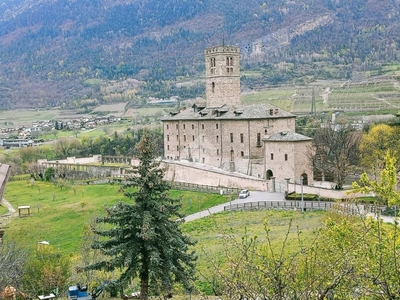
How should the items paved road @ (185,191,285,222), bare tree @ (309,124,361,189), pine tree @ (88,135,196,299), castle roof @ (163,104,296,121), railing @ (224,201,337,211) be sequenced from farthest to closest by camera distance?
1. castle roof @ (163,104,296,121)
2. bare tree @ (309,124,361,189)
3. paved road @ (185,191,285,222)
4. railing @ (224,201,337,211)
5. pine tree @ (88,135,196,299)

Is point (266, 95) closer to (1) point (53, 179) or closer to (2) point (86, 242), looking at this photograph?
(1) point (53, 179)

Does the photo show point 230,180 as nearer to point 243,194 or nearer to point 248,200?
point 243,194

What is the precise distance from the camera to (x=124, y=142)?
107m

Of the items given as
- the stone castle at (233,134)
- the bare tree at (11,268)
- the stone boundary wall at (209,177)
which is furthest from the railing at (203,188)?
the bare tree at (11,268)

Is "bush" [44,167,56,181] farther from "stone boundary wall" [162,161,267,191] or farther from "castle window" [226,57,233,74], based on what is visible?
"castle window" [226,57,233,74]

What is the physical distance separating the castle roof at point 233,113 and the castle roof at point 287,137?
15.3 feet

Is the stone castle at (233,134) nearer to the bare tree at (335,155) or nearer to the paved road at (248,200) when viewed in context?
the bare tree at (335,155)

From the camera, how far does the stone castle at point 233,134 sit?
2068 inches

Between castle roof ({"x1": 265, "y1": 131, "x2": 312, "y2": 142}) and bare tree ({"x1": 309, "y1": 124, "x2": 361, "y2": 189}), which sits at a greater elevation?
castle roof ({"x1": 265, "y1": 131, "x2": 312, "y2": 142})

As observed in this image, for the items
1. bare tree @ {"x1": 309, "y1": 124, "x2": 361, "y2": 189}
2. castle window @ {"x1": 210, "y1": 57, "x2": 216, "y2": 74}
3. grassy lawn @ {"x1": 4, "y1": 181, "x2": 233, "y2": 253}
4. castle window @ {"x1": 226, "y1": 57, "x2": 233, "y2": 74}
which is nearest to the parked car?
grassy lawn @ {"x1": 4, "y1": 181, "x2": 233, "y2": 253}

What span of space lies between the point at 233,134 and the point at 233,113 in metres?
2.32

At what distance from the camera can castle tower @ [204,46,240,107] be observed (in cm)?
6625

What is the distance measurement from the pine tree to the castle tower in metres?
45.3

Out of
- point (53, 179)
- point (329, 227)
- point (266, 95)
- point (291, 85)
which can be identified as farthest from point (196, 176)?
point (291, 85)
